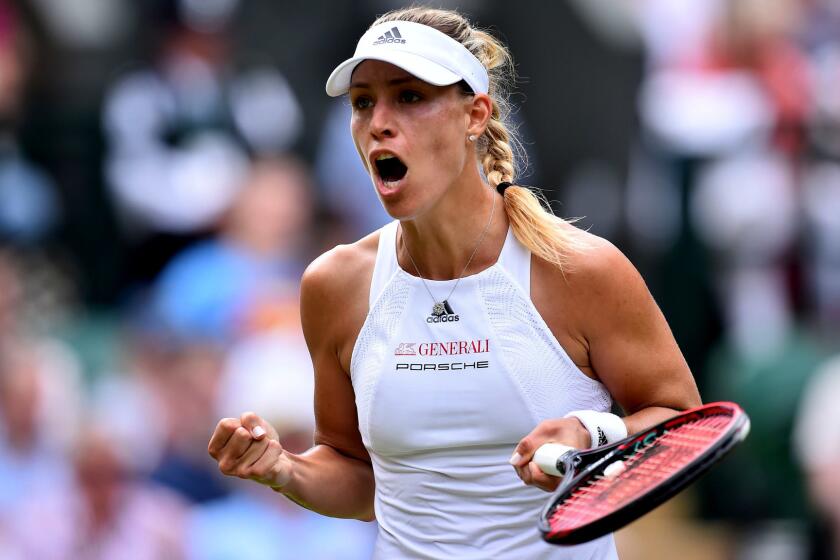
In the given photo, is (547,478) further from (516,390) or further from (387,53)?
(387,53)

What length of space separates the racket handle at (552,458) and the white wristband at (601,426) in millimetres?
182

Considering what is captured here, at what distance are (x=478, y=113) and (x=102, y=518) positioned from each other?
3402 millimetres

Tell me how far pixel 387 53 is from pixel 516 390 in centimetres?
85

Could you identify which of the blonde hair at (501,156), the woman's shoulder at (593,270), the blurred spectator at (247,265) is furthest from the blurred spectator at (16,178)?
the woman's shoulder at (593,270)

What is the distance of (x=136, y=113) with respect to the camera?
7961mm

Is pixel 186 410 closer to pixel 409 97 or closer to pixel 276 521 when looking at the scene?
pixel 276 521

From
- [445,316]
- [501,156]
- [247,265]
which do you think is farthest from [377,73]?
[247,265]

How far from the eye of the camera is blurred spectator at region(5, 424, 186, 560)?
629 centimetres

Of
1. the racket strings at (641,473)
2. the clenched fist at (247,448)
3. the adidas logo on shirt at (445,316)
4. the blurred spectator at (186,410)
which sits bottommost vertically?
the blurred spectator at (186,410)

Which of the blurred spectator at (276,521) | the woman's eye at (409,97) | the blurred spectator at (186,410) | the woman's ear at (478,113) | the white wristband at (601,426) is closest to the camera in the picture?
the white wristband at (601,426)

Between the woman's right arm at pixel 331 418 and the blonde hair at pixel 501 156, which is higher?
the blonde hair at pixel 501 156

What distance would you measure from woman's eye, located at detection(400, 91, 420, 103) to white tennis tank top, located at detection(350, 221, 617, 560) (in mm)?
416

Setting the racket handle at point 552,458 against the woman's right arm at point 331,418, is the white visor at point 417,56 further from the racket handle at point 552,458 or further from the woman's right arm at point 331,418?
the racket handle at point 552,458

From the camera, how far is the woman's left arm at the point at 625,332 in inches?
135
